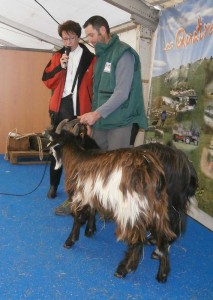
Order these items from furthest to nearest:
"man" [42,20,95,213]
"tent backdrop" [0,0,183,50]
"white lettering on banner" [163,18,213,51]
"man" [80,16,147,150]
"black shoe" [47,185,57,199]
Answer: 1. "tent backdrop" [0,0,183,50]
2. "black shoe" [47,185,57,199]
3. "man" [42,20,95,213]
4. "white lettering on banner" [163,18,213,51]
5. "man" [80,16,147,150]

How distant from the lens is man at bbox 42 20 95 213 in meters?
3.21

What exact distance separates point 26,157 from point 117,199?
373 centimetres

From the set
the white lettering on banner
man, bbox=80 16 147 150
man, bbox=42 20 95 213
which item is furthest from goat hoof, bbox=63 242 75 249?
the white lettering on banner

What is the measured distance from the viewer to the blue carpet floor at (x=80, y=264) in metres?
1.97

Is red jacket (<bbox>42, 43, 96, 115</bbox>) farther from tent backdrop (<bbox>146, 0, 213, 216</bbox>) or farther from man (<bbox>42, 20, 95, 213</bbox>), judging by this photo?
tent backdrop (<bbox>146, 0, 213, 216</bbox>)

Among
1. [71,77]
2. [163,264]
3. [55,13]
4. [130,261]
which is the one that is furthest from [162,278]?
[55,13]

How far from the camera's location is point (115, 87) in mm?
2506

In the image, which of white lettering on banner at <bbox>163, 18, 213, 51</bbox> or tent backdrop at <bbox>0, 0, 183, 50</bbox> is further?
tent backdrop at <bbox>0, 0, 183, 50</bbox>

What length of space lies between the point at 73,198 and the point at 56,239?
0.50m

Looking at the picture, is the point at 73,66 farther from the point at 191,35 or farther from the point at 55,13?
the point at 55,13

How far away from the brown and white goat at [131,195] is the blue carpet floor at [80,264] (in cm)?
13

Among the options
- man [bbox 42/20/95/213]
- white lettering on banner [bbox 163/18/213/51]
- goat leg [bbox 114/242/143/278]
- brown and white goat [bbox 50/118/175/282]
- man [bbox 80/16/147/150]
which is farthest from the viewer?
man [bbox 42/20/95/213]

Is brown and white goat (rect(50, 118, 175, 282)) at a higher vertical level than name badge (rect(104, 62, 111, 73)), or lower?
lower

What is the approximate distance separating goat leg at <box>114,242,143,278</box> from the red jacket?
1.66 metres
